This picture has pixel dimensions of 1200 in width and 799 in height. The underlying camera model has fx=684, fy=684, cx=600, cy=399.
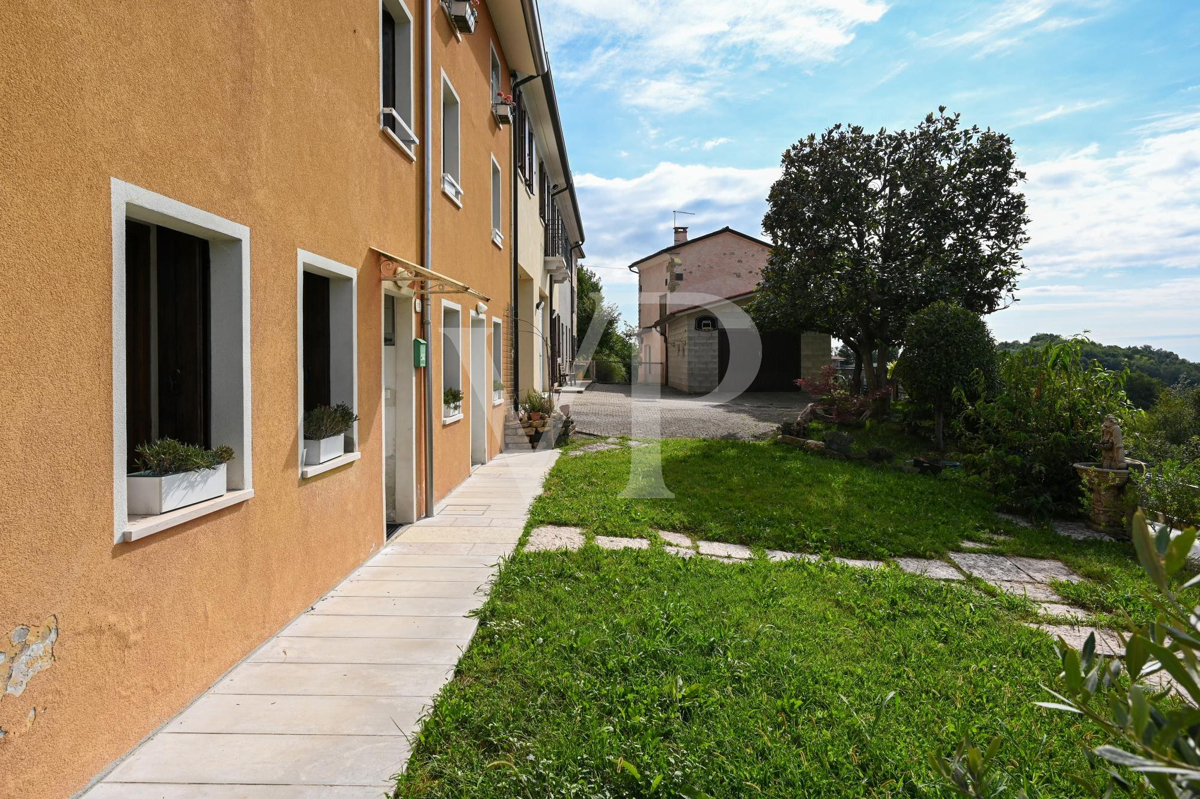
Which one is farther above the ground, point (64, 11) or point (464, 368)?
point (64, 11)

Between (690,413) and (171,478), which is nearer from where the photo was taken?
(171,478)

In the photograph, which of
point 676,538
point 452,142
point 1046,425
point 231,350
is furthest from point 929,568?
point 452,142

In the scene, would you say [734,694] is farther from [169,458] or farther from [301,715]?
[169,458]

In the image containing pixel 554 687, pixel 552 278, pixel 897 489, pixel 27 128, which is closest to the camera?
pixel 27 128

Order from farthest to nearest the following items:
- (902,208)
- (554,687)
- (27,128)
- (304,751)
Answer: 1. (902,208)
2. (554,687)
3. (304,751)
4. (27,128)

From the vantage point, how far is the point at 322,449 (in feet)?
14.4

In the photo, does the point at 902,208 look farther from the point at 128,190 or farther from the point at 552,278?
the point at 128,190

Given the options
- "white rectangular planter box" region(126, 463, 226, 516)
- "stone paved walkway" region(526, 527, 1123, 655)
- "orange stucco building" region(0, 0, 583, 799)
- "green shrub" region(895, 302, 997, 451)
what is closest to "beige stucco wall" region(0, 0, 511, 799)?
"orange stucco building" region(0, 0, 583, 799)

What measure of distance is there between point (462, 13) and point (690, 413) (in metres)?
11.7

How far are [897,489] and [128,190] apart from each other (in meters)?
8.15

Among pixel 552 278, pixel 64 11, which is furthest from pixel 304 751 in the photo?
pixel 552 278

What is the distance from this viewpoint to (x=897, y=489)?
A: 8367 millimetres

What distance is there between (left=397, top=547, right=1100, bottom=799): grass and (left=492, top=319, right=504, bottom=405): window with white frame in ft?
21.7

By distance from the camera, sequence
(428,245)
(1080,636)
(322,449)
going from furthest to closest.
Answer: (428,245)
(322,449)
(1080,636)
